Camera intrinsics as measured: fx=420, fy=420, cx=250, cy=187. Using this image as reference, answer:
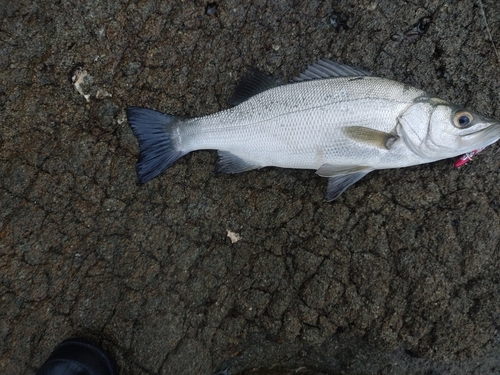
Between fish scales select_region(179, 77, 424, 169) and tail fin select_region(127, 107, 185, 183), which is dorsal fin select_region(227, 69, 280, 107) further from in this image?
tail fin select_region(127, 107, 185, 183)

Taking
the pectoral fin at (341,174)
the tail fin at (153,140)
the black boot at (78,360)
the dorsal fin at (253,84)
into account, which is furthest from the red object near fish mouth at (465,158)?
the black boot at (78,360)

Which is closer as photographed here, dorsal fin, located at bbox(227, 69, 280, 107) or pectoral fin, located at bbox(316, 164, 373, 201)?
pectoral fin, located at bbox(316, 164, 373, 201)

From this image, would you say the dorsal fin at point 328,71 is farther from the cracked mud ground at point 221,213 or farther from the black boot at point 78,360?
the black boot at point 78,360

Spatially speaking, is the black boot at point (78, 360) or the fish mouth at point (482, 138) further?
the black boot at point (78, 360)

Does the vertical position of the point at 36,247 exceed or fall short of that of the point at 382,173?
it falls short

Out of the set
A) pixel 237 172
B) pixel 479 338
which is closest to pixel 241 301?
pixel 237 172

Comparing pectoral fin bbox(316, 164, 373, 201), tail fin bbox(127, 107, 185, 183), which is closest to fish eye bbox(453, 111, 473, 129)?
pectoral fin bbox(316, 164, 373, 201)

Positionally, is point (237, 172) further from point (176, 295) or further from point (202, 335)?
point (202, 335)
